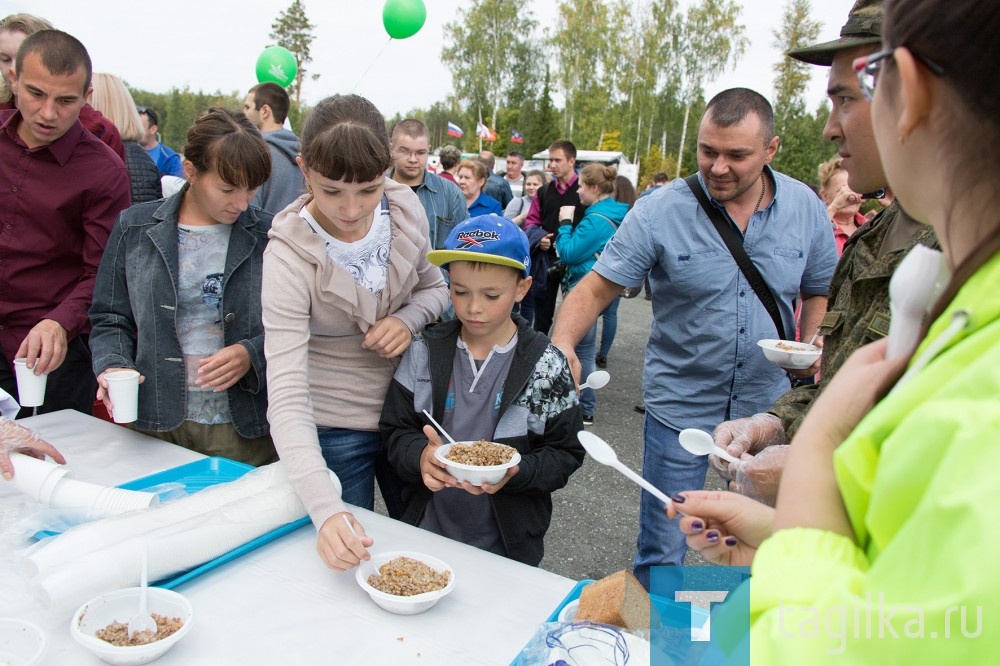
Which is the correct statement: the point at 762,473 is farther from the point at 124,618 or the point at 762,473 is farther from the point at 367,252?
the point at 124,618

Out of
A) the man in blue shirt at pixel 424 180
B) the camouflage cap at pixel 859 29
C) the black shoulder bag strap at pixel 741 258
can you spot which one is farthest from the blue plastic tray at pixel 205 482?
the man in blue shirt at pixel 424 180

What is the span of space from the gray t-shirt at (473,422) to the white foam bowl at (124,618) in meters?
0.81

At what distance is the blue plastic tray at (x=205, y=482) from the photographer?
1.33 metres

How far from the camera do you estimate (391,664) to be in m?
1.11

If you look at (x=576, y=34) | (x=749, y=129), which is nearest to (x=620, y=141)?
(x=576, y=34)

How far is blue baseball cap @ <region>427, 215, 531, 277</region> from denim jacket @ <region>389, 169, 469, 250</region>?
2.60 meters

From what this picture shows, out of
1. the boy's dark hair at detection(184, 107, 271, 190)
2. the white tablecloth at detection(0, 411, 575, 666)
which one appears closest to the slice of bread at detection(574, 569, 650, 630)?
the white tablecloth at detection(0, 411, 575, 666)

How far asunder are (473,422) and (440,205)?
118 inches

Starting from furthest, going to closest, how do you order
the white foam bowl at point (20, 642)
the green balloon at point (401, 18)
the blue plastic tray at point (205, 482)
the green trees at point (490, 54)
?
the green trees at point (490, 54)
the green balloon at point (401, 18)
the blue plastic tray at point (205, 482)
the white foam bowl at point (20, 642)

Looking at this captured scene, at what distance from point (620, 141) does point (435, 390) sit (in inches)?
1365

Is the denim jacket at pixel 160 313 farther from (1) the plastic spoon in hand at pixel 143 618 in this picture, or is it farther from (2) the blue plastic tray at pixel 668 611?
(2) the blue plastic tray at pixel 668 611

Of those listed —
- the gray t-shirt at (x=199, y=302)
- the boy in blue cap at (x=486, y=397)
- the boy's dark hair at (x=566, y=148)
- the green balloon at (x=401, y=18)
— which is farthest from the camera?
the boy's dark hair at (x=566, y=148)

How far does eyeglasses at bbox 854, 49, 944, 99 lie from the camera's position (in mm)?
586

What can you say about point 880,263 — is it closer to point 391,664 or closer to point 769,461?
point 769,461
